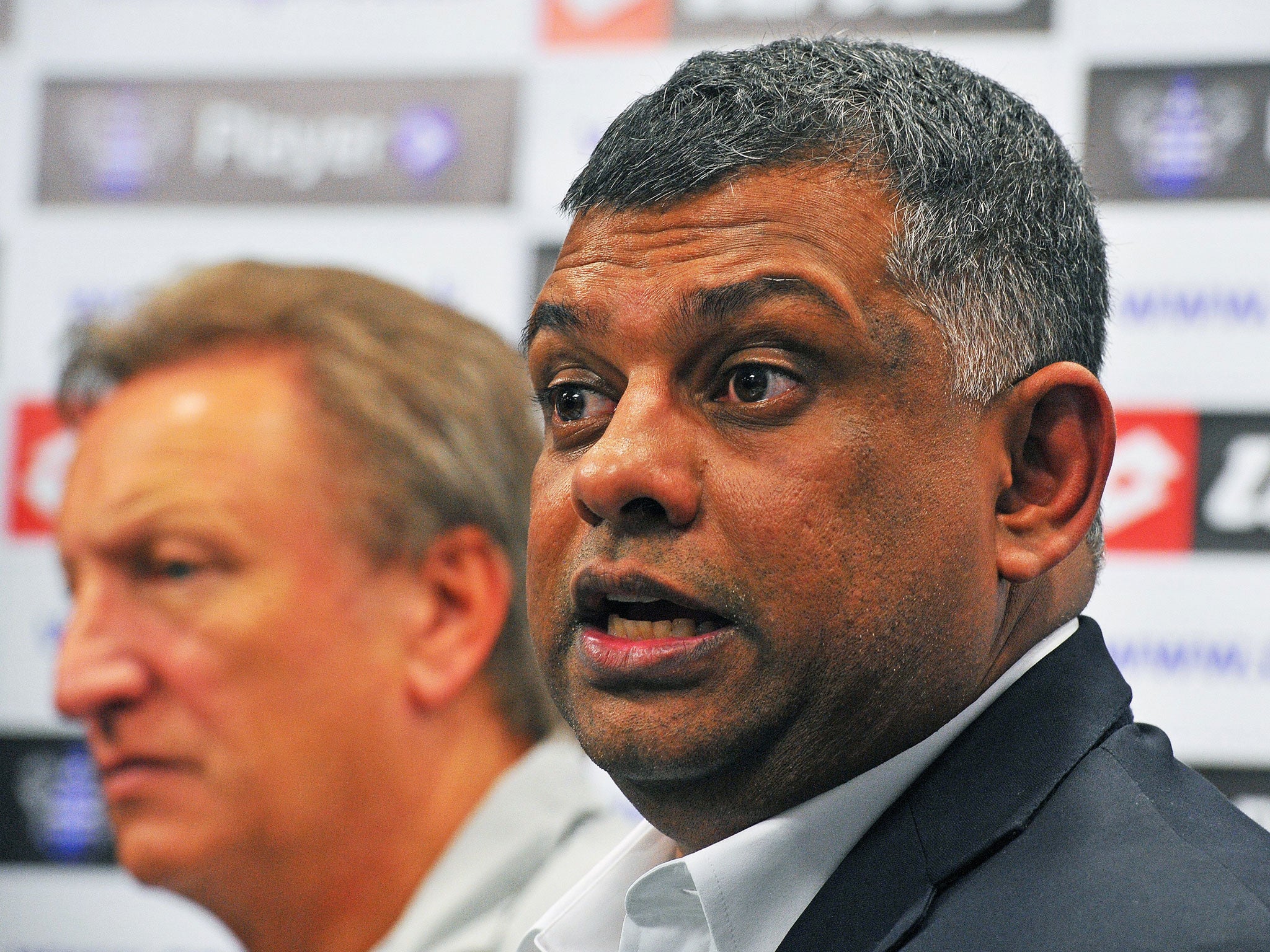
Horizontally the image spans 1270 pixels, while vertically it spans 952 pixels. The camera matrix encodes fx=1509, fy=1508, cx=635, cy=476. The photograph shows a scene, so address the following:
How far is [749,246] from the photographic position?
1.22 meters

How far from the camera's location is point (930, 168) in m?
1.24

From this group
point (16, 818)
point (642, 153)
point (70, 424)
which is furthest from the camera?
point (16, 818)

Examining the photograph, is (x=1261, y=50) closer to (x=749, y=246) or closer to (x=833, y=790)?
(x=749, y=246)

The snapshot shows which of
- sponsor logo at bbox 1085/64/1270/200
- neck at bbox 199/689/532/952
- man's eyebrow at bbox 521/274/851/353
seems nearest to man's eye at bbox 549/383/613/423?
man's eyebrow at bbox 521/274/851/353

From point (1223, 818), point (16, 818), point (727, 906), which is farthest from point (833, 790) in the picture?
point (16, 818)

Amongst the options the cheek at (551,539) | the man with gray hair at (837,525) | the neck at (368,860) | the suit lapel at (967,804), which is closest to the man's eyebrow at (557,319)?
the man with gray hair at (837,525)

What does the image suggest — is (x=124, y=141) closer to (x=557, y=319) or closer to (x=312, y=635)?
(x=312, y=635)

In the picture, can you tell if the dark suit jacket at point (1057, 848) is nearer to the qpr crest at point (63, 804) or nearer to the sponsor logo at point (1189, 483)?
the sponsor logo at point (1189, 483)

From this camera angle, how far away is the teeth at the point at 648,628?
46.7 inches

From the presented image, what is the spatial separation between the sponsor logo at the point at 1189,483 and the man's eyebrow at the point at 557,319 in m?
1.38

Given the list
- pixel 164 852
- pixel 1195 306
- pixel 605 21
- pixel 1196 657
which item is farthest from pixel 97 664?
pixel 1195 306

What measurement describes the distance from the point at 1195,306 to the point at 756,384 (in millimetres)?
1494

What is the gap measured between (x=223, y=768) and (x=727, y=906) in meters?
1.16

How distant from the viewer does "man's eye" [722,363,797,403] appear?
1200mm
